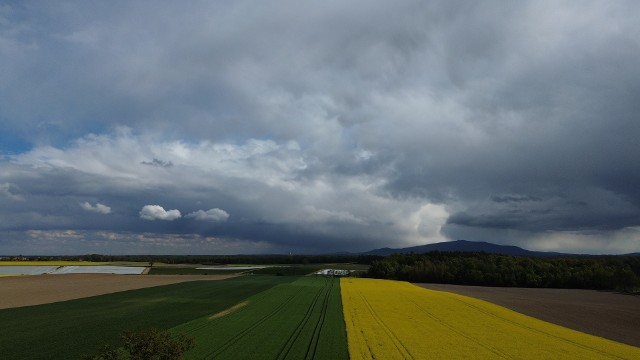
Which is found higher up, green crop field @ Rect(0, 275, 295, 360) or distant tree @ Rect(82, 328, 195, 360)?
distant tree @ Rect(82, 328, 195, 360)

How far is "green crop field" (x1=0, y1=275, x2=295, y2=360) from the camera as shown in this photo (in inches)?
948

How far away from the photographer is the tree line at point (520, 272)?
317ft

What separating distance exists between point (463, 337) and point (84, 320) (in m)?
28.0

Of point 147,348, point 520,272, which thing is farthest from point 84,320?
point 520,272

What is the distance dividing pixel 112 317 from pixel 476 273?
87246mm

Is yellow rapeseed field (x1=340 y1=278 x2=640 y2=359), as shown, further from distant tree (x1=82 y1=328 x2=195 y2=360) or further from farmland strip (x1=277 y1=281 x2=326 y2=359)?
distant tree (x1=82 y1=328 x2=195 y2=360)

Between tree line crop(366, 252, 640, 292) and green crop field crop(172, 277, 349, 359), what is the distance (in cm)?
6955

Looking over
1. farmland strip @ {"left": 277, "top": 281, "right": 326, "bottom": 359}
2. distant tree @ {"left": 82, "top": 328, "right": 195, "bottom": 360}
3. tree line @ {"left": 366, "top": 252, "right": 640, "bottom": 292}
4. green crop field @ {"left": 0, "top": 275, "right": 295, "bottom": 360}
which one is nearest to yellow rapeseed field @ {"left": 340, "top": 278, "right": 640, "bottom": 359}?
farmland strip @ {"left": 277, "top": 281, "right": 326, "bottom": 359}

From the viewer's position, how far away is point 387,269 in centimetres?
12106

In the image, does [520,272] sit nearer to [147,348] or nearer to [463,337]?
[463,337]

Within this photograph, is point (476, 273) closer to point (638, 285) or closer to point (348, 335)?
point (638, 285)

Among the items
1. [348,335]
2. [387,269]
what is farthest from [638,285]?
[348,335]

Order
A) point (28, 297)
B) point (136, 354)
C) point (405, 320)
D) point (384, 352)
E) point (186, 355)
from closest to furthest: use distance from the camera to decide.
Result: point (136, 354) → point (186, 355) → point (384, 352) → point (405, 320) → point (28, 297)

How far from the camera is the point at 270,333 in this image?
28.5 meters
